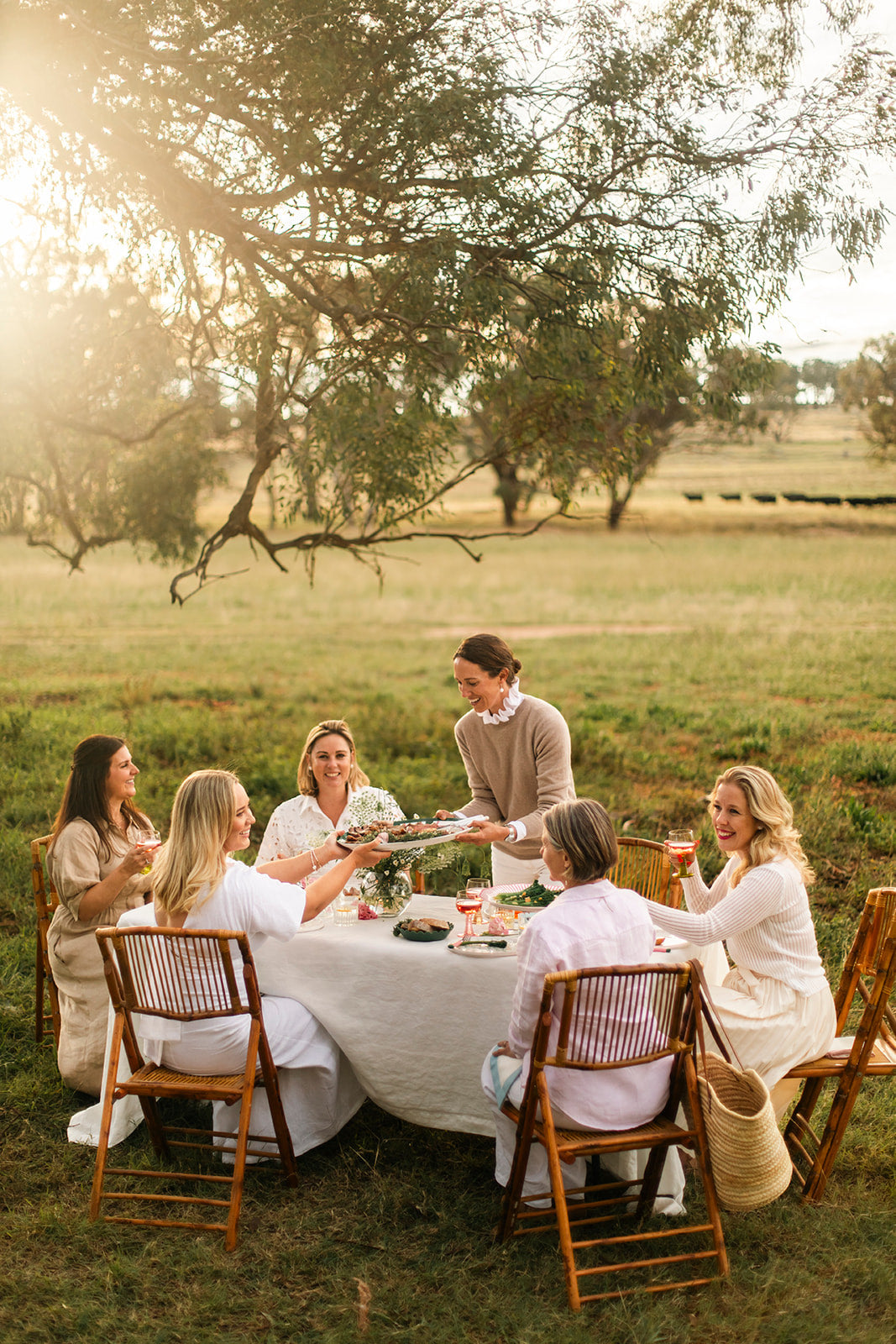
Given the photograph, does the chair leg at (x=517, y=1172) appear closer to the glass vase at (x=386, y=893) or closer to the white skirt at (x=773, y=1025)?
the white skirt at (x=773, y=1025)

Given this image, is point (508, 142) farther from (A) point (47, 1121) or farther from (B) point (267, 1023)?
(A) point (47, 1121)

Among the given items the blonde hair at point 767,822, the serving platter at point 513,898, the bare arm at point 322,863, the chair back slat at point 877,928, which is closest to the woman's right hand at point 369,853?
the bare arm at point 322,863

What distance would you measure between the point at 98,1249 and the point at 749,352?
606 cm

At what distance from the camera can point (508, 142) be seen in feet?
21.3

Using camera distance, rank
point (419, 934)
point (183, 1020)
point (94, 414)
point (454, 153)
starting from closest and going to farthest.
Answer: point (183, 1020) < point (419, 934) < point (454, 153) < point (94, 414)

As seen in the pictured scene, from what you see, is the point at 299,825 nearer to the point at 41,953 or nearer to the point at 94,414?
the point at 41,953

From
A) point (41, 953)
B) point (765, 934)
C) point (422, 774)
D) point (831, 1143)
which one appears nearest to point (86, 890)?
point (41, 953)

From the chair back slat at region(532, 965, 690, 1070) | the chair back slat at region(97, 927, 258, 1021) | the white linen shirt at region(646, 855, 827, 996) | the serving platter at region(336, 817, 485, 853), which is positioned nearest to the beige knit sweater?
the serving platter at region(336, 817, 485, 853)

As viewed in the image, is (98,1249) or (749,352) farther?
(749,352)

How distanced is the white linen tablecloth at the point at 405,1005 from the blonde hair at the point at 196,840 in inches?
13.6

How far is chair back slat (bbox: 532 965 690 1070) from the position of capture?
3330mm

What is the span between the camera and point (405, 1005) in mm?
4102

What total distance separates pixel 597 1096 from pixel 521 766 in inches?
78.8

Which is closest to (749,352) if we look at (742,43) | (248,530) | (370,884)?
(742,43)
